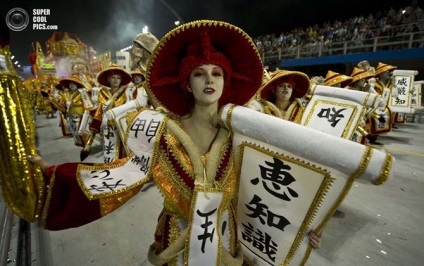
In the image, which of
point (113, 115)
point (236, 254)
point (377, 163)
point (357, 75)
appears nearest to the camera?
point (377, 163)

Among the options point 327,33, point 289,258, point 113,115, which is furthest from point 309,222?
point 327,33

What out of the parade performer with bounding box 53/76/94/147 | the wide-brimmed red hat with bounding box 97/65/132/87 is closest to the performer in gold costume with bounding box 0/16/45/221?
the wide-brimmed red hat with bounding box 97/65/132/87

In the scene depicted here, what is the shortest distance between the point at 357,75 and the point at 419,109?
5838 mm

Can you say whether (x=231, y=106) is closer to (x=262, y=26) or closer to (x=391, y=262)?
(x=391, y=262)

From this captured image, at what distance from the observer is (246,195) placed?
1227 mm

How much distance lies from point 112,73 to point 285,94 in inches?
128

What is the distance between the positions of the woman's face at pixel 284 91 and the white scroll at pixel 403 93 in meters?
5.50

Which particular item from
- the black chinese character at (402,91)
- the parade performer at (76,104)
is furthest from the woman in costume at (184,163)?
the black chinese character at (402,91)

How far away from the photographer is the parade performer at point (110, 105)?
3.10 meters

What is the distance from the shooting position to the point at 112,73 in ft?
14.7

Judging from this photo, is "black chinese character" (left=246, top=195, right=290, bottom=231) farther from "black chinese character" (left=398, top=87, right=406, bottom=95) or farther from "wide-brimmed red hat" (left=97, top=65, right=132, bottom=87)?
"black chinese character" (left=398, top=87, right=406, bottom=95)

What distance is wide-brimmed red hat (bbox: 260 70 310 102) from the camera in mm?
2964

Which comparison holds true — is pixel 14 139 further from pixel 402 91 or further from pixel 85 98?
pixel 402 91

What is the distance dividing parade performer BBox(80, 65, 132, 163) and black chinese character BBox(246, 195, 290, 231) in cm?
226
